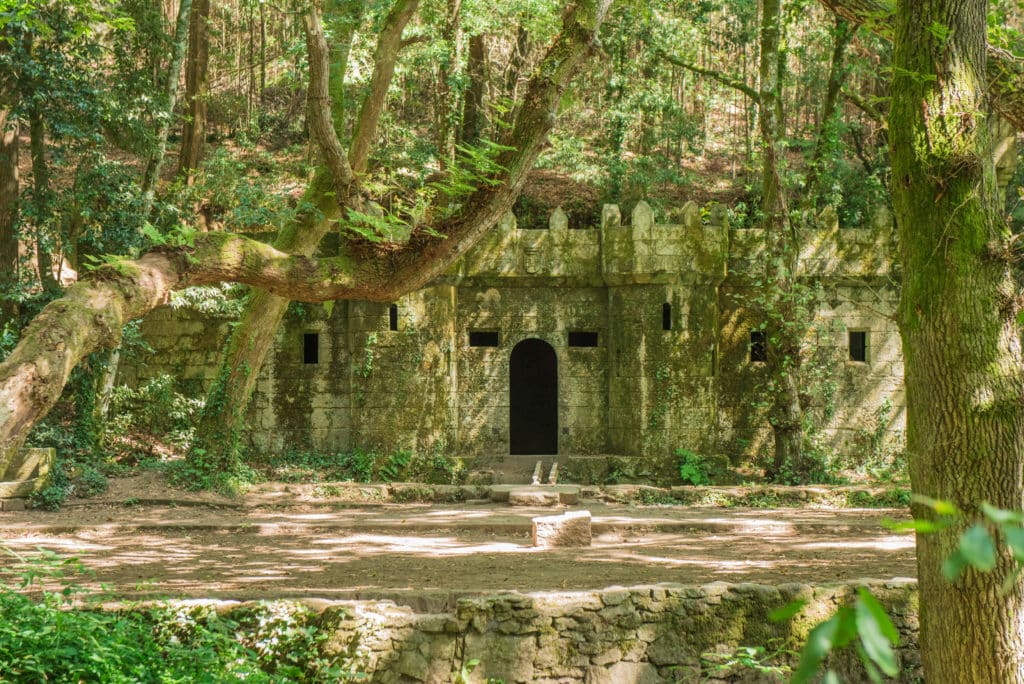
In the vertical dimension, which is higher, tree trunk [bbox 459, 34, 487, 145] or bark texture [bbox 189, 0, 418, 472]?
tree trunk [bbox 459, 34, 487, 145]

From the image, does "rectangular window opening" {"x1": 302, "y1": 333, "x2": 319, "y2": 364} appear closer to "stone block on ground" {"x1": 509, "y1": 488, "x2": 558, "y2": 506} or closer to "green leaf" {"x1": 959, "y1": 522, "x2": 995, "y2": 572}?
"stone block on ground" {"x1": 509, "y1": 488, "x2": 558, "y2": 506}

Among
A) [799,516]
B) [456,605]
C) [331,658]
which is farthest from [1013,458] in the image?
[799,516]

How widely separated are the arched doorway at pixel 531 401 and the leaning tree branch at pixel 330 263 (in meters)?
11.7

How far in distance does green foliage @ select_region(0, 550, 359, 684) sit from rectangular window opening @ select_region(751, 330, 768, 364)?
1210 cm

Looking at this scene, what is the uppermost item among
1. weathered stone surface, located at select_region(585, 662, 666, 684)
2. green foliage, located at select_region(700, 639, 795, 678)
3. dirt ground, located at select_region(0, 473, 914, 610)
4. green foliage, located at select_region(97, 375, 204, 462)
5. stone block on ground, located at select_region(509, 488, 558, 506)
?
green foliage, located at select_region(97, 375, 204, 462)

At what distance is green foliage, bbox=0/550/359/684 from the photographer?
5.37 m

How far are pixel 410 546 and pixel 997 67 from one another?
24.9 ft

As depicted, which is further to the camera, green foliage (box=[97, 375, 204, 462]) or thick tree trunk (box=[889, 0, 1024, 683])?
green foliage (box=[97, 375, 204, 462])

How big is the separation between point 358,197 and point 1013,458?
5437 millimetres

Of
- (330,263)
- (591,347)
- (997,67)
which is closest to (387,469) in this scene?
(591,347)

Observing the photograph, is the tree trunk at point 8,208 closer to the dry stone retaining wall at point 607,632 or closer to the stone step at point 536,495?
the stone step at point 536,495

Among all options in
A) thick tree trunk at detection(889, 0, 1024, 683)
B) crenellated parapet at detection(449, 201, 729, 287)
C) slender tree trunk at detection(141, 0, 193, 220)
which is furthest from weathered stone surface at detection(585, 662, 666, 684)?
slender tree trunk at detection(141, 0, 193, 220)

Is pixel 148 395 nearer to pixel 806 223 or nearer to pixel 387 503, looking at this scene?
pixel 387 503

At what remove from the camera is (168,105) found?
14.7 meters
